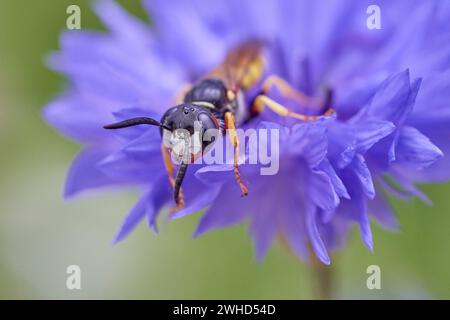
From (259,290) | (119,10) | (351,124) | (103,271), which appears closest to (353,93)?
(351,124)

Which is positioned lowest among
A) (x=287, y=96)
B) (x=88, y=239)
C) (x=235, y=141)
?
(x=88, y=239)

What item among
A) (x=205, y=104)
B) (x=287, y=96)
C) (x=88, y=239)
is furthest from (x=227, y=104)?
(x=88, y=239)

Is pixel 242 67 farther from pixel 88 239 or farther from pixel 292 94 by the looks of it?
pixel 88 239

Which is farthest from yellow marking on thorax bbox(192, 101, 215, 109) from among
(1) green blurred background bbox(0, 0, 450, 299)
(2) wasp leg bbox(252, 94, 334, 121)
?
(1) green blurred background bbox(0, 0, 450, 299)

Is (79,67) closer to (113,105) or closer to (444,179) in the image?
(113,105)

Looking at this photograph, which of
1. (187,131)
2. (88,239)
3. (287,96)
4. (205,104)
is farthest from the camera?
(88,239)

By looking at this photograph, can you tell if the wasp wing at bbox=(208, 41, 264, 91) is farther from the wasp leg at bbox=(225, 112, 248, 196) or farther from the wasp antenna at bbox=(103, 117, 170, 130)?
the wasp antenna at bbox=(103, 117, 170, 130)

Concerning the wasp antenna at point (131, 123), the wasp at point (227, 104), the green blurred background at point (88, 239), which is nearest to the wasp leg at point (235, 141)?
the wasp at point (227, 104)
